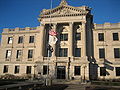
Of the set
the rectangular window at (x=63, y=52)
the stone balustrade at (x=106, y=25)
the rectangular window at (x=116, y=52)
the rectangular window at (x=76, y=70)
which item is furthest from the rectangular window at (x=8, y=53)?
the rectangular window at (x=116, y=52)

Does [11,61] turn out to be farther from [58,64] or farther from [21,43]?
[58,64]

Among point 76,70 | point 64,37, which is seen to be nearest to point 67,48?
point 64,37

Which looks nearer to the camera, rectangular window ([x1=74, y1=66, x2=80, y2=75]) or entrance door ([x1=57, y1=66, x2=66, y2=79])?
rectangular window ([x1=74, y1=66, x2=80, y2=75])

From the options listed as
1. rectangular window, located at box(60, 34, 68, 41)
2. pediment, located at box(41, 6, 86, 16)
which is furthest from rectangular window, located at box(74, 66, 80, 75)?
pediment, located at box(41, 6, 86, 16)

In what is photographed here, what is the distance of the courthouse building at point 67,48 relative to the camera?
4059cm

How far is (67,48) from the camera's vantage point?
44.3 m

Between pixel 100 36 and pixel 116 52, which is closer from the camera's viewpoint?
pixel 116 52

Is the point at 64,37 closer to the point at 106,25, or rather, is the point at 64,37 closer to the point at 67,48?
the point at 67,48

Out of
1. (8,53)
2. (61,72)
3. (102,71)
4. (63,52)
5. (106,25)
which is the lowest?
(61,72)

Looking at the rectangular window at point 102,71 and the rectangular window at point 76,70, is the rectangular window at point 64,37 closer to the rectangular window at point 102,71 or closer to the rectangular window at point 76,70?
the rectangular window at point 76,70

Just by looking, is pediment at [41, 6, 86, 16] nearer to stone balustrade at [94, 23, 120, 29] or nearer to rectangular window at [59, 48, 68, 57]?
stone balustrade at [94, 23, 120, 29]

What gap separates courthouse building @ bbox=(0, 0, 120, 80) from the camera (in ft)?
133

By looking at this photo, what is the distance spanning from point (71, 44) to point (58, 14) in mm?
10331

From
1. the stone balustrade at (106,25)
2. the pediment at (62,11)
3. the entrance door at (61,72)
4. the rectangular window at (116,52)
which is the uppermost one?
the pediment at (62,11)
